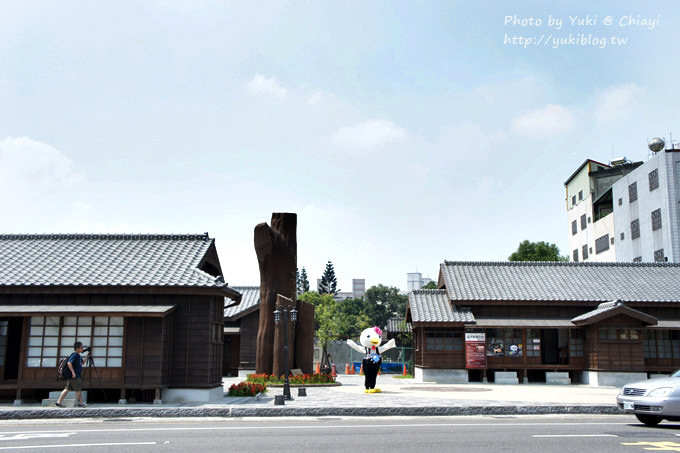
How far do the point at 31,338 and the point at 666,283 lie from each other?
29145 mm

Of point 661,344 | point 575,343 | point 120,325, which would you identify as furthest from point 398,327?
point 120,325

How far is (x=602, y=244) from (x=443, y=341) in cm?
3155

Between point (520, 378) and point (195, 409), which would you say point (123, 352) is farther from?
point (520, 378)

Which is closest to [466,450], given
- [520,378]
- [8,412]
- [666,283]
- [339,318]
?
[8,412]

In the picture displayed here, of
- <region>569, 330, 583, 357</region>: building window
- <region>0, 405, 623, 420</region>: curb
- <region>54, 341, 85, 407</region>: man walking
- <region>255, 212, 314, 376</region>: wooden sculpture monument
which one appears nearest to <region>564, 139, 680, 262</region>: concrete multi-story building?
A: <region>569, 330, 583, 357</region>: building window

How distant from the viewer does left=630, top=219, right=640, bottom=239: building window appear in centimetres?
4750

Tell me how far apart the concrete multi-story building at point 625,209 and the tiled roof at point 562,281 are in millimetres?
10827

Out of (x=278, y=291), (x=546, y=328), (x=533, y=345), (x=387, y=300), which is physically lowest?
(x=533, y=345)

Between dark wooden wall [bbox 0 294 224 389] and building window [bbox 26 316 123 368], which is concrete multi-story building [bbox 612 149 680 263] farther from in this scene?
building window [bbox 26 316 123 368]

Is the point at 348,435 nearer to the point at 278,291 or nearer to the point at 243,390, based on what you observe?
the point at 243,390

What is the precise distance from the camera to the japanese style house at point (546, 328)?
27609 mm

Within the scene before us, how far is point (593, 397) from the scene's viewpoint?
20.3m

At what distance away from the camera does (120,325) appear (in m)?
18.1

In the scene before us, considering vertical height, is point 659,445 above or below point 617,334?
below
